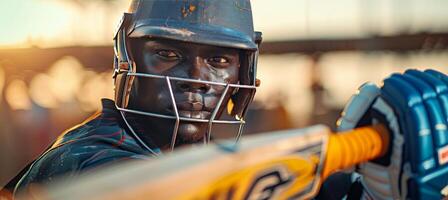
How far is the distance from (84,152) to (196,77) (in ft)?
1.65

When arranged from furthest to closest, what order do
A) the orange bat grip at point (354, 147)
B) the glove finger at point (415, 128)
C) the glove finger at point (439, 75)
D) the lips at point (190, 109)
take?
1. the lips at point (190, 109)
2. the glove finger at point (439, 75)
3. the glove finger at point (415, 128)
4. the orange bat grip at point (354, 147)

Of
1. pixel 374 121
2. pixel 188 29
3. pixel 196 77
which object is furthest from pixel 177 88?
pixel 374 121

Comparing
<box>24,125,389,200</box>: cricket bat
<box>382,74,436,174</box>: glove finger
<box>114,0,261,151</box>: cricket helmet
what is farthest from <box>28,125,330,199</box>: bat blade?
<box>114,0,261,151</box>: cricket helmet

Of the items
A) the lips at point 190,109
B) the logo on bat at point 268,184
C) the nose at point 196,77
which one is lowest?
the lips at point 190,109

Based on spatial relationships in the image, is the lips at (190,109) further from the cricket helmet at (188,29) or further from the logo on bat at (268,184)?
the logo on bat at (268,184)

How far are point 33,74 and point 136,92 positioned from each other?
625 centimetres

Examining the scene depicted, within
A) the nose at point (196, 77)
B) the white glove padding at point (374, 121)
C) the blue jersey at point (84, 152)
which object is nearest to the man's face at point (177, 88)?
the nose at point (196, 77)

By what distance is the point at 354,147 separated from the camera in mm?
972

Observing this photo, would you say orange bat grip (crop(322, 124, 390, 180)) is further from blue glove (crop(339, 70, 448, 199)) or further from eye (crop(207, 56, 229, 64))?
eye (crop(207, 56, 229, 64))

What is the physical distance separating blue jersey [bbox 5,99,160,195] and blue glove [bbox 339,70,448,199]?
0.49 metres

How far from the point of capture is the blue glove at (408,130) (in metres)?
1.11

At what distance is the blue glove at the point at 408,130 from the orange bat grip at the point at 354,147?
0.04 metres

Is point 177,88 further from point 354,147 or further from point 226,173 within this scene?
point 226,173

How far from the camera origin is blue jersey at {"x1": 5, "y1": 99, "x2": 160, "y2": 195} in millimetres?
1125
